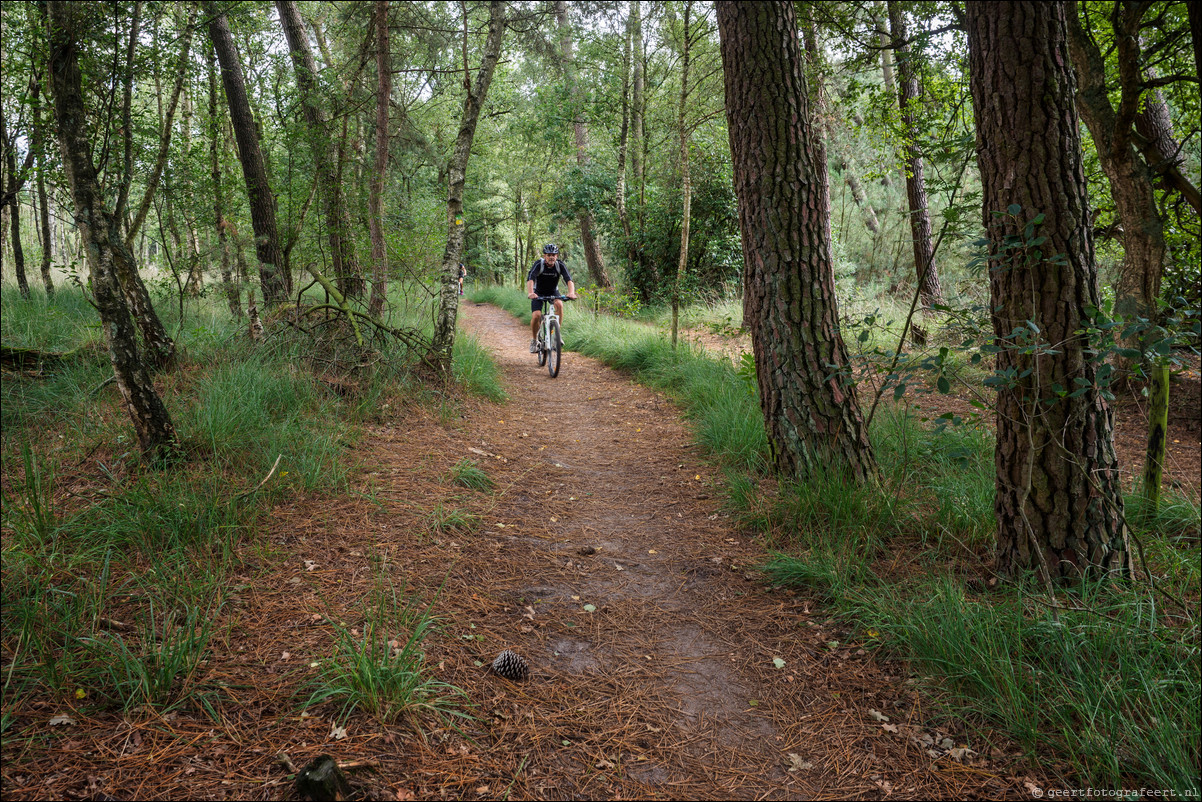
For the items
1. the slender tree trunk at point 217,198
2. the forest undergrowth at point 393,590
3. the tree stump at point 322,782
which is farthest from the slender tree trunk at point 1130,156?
the slender tree trunk at point 217,198

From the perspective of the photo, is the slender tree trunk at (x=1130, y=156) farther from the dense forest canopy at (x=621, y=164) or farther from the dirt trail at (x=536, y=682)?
the dirt trail at (x=536, y=682)

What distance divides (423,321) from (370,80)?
4.14 m

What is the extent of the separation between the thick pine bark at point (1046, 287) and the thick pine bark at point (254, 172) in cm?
739

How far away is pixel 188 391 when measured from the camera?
455 cm

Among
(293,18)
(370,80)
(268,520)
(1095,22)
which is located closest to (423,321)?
(370,80)

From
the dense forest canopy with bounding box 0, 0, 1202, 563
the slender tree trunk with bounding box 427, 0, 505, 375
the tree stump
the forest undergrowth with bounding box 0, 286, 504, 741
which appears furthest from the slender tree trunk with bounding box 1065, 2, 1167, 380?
the slender tree trunk with bounding box 427, 0, 505, 375

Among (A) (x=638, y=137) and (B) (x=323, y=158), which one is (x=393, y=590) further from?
(A) (x=638, y=137)

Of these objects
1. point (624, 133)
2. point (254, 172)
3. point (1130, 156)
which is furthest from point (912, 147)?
point (254, 172)

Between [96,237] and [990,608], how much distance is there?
15.6 feet

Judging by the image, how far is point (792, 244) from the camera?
12.9ft

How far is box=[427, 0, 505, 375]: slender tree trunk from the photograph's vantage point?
621 centimetres

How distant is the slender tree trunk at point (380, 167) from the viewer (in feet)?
A: 24.9

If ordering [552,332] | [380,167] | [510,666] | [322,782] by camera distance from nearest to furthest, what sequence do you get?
[322,782] → [510,666] → [380,167] → [552,332]

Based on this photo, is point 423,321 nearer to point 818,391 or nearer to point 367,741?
point 818,391
